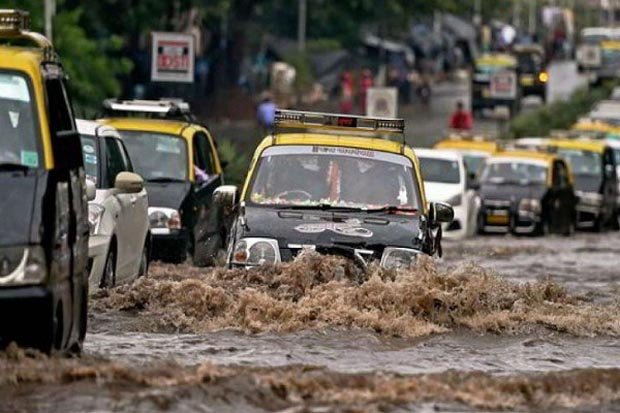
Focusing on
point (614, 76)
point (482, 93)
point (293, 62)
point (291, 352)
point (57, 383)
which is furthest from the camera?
point (614, 76)

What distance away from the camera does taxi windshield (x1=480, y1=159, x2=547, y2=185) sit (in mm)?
36416

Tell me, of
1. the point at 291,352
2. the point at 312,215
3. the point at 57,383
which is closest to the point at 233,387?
the point at 57,383

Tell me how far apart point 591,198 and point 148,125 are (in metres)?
19.3

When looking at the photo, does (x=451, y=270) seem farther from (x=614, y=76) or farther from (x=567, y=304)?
(x=614, y=76)

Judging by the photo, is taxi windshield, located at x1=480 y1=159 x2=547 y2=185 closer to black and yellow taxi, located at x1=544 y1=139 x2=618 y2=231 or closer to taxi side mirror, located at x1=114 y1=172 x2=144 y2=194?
black and yellow taxi, located at x1=544 y1=139 x2=618 y2=231

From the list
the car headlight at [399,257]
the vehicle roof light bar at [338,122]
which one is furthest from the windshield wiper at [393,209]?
the vehicle roof light bar at [338,122]

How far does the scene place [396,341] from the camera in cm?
1409

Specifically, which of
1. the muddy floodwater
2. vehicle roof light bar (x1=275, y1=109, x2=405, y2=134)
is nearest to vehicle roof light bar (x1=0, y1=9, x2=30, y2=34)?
the muddy floodwater

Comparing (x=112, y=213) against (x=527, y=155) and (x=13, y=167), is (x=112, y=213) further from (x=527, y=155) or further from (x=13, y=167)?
(x=527, y=155)

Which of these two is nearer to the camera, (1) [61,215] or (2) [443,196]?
(1) [61,215]

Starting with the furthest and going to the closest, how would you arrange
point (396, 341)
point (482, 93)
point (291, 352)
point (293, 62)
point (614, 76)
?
point (614, 76), point (482, 93), point (293, 62), point (396, 341), point (291, 352)

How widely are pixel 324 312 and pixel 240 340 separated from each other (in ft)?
3.46

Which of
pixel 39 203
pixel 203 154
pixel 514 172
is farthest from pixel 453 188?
pixel 39 203

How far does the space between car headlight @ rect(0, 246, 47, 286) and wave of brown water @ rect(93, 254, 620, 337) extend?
3610mm
